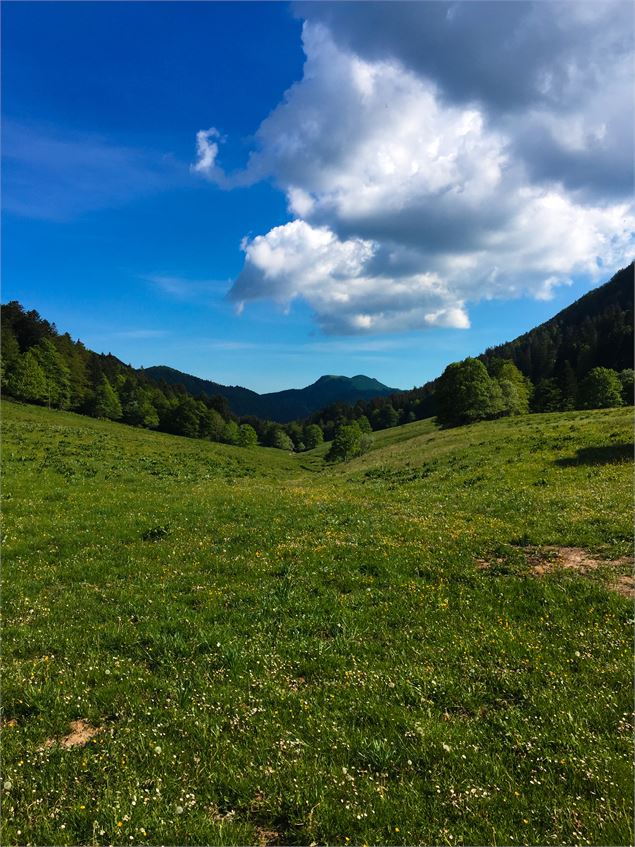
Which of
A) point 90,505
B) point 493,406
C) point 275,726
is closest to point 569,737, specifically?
point 275,726

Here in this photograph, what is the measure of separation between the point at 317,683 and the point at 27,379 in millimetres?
99158

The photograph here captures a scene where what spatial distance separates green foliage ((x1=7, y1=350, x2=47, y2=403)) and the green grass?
83.3 metres

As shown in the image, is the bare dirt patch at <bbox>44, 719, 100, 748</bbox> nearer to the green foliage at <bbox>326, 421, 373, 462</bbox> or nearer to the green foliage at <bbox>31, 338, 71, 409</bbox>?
the green foliage at <bbox>31, 338, 71, 409</bbox>

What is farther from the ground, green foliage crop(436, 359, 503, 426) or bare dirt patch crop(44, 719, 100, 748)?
green foliage crop(436, 359, 503, 426)

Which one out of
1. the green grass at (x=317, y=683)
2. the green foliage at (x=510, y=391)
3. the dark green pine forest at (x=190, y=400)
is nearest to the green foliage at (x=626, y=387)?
the dark green pine forest at (x=190, y=400)

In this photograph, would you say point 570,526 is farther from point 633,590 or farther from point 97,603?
point 97,603

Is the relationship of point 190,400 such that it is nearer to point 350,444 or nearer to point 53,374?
point 53,374

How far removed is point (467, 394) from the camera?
81.1 meters

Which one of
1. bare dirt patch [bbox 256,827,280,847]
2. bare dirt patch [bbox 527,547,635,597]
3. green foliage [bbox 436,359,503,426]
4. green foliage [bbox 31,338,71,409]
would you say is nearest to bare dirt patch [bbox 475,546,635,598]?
bare dirt patch [bbox 527,547,635,597]

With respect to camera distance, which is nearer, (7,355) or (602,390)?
(7,355)

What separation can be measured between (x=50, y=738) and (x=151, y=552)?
8.76 m

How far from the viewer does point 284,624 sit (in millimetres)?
10141

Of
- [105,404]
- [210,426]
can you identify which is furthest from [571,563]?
[210,426]

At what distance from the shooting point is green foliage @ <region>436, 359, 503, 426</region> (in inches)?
3164
